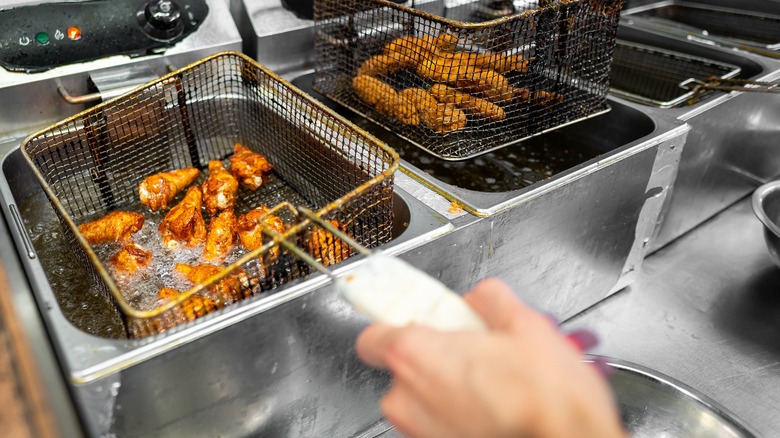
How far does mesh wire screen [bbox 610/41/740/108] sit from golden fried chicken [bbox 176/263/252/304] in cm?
167

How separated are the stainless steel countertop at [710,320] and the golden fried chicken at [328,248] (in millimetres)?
807

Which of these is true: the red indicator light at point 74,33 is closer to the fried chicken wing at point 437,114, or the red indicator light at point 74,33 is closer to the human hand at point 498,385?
the fried chicken wing at point 437,114

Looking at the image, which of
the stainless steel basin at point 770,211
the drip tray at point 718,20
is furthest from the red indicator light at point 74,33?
the drip tray at point 718,20

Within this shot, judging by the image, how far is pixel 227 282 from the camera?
1.10 m

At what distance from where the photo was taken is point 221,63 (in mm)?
1662

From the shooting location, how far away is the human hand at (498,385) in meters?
0.56

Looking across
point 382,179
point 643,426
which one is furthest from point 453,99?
point 643,426

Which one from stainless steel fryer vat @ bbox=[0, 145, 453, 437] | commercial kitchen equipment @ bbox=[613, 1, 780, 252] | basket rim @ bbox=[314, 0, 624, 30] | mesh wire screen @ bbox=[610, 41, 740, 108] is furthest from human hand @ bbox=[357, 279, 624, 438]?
mesh wire screen @ bbox=[610, 41, 740, 108]

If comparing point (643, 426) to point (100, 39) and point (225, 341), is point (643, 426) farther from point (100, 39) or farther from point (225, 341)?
point (100, 39)

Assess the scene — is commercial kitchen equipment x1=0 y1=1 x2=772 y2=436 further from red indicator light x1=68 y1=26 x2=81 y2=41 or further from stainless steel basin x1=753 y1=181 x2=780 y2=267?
stainless steel basin x1=753 y1=181 x2=780 y2=267

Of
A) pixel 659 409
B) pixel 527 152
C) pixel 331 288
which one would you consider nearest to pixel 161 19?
pixel 331 288

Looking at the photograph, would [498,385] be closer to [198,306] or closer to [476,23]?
[198,306]

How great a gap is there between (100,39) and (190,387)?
102 cm

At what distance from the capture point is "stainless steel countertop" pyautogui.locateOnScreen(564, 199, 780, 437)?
159cm
